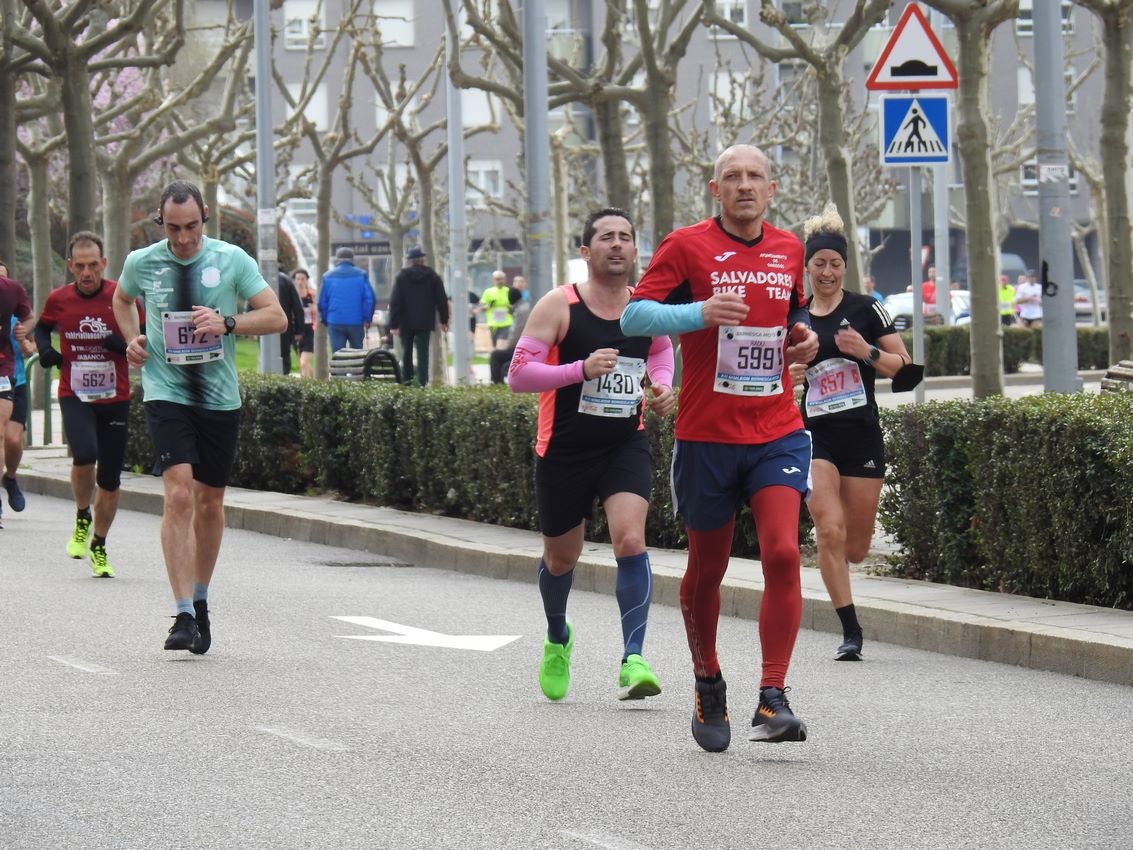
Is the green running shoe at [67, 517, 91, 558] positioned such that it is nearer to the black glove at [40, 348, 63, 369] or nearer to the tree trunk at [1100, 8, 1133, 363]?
the black glove at [40, 348, 63, 369]

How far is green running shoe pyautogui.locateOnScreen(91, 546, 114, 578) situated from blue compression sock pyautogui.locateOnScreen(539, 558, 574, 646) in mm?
4790

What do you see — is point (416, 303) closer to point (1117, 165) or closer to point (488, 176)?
point (1117, 165)

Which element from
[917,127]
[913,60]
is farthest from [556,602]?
[917,127]

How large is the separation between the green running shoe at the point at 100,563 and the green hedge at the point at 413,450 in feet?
8.99

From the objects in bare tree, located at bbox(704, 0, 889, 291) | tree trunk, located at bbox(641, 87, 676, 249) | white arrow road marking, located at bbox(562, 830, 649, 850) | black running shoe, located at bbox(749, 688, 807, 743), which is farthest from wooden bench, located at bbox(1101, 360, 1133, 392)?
tree trunk, located at bbox(641, 87, 676, 249)

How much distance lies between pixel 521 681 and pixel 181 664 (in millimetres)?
1479

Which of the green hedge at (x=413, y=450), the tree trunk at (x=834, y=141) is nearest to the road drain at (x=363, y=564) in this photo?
the green hedge at (x=413, y=450)

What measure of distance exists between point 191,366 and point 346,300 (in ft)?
60.4

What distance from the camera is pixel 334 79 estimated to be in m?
71.3

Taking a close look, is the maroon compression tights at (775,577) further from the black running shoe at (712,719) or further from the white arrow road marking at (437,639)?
the white arrow road marking at (437,639)

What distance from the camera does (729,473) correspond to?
6965mm

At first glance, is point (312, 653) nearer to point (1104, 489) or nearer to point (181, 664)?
point (181, 664)

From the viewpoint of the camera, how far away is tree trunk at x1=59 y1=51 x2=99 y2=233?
21.0 meters

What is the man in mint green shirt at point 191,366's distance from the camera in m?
9.20
